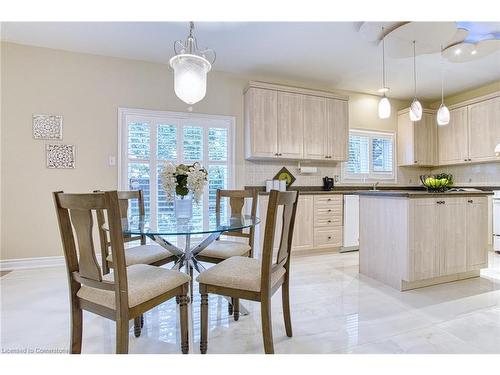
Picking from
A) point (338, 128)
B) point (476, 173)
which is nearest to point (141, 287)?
point (338, 128)

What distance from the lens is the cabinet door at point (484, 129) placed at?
4.14 metres

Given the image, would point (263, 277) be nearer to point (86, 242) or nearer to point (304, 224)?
point (86, 242)

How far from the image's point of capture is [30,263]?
3.20 m

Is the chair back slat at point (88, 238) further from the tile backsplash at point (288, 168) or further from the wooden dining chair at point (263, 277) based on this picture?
the tile backsplash at point (288, 168)

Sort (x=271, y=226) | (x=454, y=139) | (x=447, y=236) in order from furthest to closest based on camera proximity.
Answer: (x=454, y=139), (x=447, y=236), (x=271, y=226)

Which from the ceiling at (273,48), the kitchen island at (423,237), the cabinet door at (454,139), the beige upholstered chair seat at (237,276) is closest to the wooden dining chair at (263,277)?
the beige upholstered chair seat at (237,276)

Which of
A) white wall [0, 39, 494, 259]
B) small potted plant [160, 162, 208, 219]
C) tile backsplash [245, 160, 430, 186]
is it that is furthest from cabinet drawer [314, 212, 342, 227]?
white wall [0, 39, 494, 259]

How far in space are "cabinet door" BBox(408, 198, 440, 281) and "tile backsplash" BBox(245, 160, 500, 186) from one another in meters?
2.11

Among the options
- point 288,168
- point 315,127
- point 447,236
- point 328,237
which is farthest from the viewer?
point 288,168

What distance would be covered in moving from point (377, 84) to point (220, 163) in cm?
300

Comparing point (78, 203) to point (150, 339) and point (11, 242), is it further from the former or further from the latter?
point (11, 242)

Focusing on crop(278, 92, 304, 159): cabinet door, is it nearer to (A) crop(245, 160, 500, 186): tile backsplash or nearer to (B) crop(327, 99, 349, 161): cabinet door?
(A) crop(245, 160, 500, 186): tile backsplash

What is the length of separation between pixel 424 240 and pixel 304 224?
5.23 ft

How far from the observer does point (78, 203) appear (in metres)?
1.19
